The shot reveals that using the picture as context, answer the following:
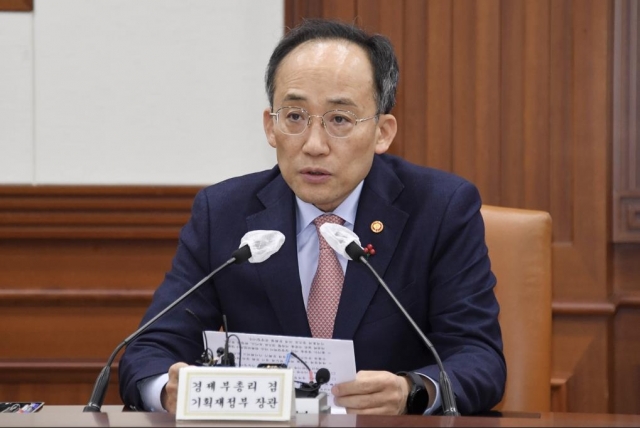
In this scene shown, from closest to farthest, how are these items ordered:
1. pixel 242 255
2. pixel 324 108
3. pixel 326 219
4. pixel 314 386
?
pixel 314 386 < pixel 242 255 < pixel 324 108 < pixel 326 219

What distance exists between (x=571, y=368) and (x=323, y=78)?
159 cm

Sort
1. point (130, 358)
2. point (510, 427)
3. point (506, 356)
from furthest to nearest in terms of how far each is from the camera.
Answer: point (506, 356) → point (130, 358) → point (510, 427)

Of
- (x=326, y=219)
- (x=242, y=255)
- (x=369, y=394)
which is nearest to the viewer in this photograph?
(x=369, y=394)

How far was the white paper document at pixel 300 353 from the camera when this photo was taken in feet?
6.04

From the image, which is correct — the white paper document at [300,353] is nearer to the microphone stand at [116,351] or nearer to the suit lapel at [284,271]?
the microphone stand at [116,351]

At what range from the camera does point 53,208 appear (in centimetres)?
351

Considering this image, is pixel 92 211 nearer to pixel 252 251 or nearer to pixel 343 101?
pixel 343 101

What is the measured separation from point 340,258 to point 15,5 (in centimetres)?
177

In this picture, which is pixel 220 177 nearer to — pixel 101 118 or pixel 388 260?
pixel 101 118

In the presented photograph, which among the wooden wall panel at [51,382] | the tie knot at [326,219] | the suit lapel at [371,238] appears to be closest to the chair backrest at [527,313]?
the suit lapel at [371,238]

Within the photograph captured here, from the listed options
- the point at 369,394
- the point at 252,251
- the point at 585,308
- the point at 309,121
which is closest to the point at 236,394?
the point at 369,394

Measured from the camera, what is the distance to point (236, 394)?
159 centimetres

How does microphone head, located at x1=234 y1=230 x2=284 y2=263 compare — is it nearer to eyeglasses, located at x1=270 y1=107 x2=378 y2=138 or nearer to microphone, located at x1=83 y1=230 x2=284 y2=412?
microphone, located at x1=83 y1=230 x2=284 y2=412

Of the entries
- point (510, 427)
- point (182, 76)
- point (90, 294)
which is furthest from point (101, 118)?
point (510, 427)
